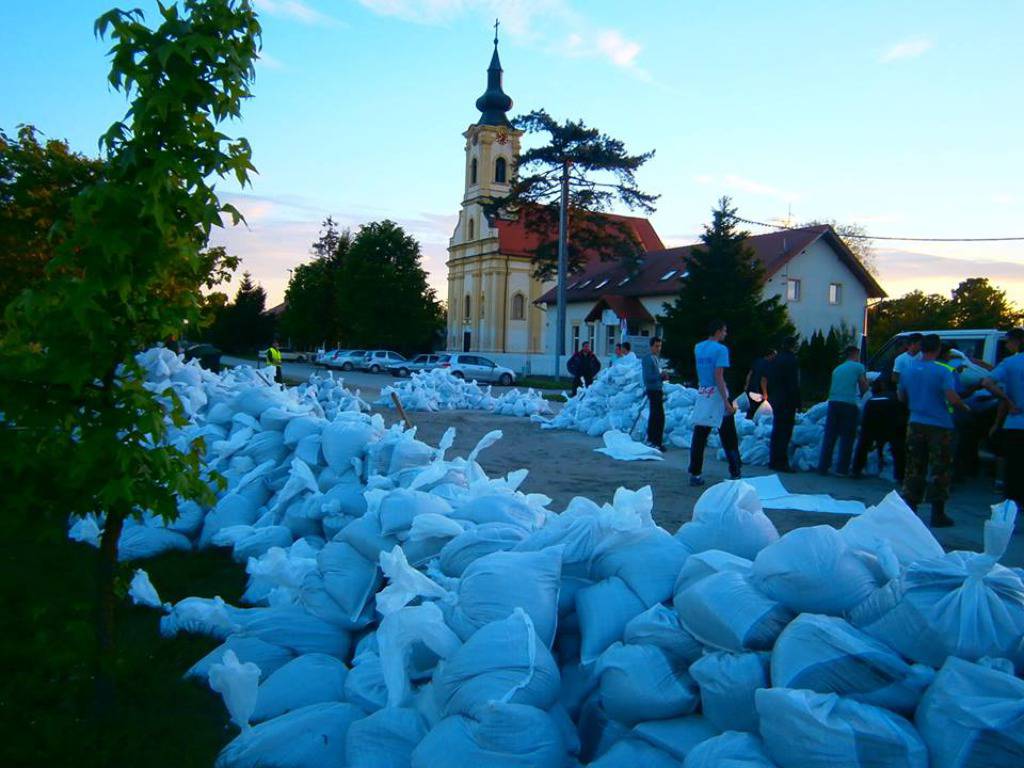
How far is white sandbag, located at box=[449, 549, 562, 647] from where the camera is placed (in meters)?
3.02

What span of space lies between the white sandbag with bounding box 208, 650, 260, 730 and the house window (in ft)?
129

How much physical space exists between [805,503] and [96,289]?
6385mm

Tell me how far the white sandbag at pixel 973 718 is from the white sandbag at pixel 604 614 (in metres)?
1.02

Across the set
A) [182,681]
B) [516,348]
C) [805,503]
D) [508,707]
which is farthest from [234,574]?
[516,348]

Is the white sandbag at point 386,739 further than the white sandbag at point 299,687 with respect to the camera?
No

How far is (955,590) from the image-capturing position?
2.44 meters

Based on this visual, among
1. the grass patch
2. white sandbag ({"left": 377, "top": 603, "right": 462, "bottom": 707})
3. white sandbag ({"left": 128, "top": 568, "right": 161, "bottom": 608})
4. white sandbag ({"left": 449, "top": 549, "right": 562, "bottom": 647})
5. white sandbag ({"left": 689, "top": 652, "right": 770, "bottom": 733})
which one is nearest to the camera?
white sandbag ({"left": 689, "top": 652, "right": 770, "bottom": 733})

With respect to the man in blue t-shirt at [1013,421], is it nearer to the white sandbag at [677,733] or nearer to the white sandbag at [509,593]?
the white sandbag at [509,593]

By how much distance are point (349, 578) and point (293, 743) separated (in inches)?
38.9

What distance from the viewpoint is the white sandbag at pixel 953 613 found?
A: 2334 mm

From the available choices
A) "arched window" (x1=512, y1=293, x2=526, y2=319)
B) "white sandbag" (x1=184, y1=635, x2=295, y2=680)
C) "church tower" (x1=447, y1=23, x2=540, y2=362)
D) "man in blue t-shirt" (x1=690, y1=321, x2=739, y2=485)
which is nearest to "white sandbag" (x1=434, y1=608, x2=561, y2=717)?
"white sandbag" (x1=184, y1=635, x2=295, y2=680)

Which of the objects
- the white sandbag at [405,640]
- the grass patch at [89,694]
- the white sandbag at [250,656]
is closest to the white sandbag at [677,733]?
the white sandbag at [405,640]

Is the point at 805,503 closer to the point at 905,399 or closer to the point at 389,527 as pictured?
the point at 905,399

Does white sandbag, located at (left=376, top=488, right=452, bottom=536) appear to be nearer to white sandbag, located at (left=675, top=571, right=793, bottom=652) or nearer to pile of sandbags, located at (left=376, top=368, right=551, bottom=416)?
white sandbag, located at (left=675, top=571, right=793, bottom=652)
